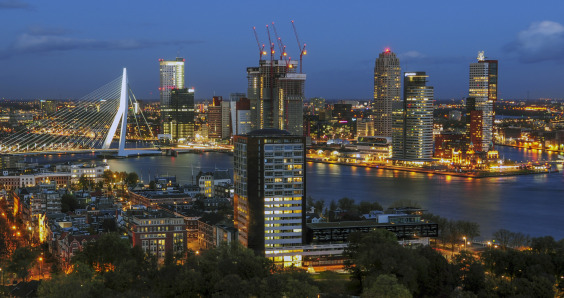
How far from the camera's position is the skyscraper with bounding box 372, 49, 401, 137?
35.1m

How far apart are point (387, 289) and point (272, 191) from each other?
3.13 meters

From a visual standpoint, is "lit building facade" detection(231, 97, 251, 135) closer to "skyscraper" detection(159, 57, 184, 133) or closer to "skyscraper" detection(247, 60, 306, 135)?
"skyscraper" detection(247, 60, 306, 135)

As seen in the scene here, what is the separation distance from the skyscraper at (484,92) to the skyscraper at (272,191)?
72.9 feet

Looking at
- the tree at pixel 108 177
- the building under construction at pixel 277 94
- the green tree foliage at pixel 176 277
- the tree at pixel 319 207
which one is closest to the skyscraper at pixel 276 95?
the building under construction at pixel 277 94

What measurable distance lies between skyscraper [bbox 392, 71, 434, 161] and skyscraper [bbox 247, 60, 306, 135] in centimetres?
730

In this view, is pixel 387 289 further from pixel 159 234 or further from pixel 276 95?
pixel 276 95

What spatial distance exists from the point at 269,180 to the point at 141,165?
14804 millimetres

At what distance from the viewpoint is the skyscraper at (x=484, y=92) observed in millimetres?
31500

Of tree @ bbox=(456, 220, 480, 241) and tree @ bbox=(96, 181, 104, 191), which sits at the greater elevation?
tree @ bbox=(96, 181, 104, 191)

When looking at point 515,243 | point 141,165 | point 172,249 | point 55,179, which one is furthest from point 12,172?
point 515,243

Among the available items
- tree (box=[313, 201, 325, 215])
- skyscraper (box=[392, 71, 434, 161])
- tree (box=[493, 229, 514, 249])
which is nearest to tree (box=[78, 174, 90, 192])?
tree (box=[313, 201, 325, 215])

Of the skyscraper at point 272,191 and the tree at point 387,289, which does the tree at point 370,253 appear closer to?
the tree at point 387,289

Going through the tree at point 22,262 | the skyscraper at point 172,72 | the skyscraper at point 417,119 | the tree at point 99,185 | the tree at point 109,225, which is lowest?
the tree at point 22,262

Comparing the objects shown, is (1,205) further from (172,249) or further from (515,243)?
(515,243)
